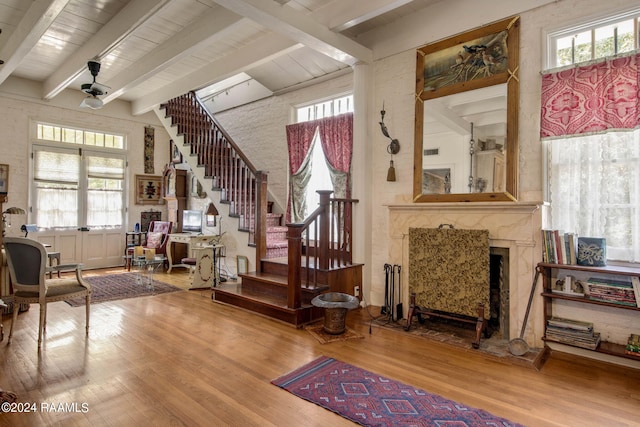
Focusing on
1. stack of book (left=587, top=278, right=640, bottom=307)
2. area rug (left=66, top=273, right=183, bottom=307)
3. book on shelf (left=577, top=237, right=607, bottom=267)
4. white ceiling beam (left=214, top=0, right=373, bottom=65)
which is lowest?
area rug (left=66, top=273, right=183, bottom=307)

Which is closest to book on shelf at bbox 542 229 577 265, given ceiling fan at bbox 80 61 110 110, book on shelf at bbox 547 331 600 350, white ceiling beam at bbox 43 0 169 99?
book on shelf at bbox 547 331 600 350

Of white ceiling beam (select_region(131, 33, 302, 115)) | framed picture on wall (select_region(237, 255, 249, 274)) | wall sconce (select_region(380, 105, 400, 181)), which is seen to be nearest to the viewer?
wall sconce (select_region(380, 105, 400, 181))

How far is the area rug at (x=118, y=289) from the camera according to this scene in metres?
5.18

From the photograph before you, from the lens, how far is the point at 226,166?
6.18 m

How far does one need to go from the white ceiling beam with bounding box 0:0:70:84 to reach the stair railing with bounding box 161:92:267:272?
266 centimetres

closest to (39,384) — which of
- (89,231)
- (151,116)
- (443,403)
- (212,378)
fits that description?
(212,378)

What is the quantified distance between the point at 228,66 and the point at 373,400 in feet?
17.4

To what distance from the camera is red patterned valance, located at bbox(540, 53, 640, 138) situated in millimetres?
3020

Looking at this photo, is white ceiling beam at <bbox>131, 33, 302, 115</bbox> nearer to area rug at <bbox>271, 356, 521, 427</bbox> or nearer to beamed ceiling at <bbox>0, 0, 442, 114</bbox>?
beamed ceiling at <bbox>0, 0, 442, 114</bbox>

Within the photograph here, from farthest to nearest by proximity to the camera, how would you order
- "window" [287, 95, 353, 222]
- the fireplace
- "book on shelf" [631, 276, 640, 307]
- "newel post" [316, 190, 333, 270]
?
"window" [287, 95, 353, 222] < "newel post" [316, 190, 333, 270] < the fireplace < "book on shelf" [631, 276, 640, 307]

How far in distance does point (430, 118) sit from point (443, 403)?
10.2 ft

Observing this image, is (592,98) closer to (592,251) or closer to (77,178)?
(592,251)

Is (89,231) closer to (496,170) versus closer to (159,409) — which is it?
(159,409)

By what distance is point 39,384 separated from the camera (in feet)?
8.64
